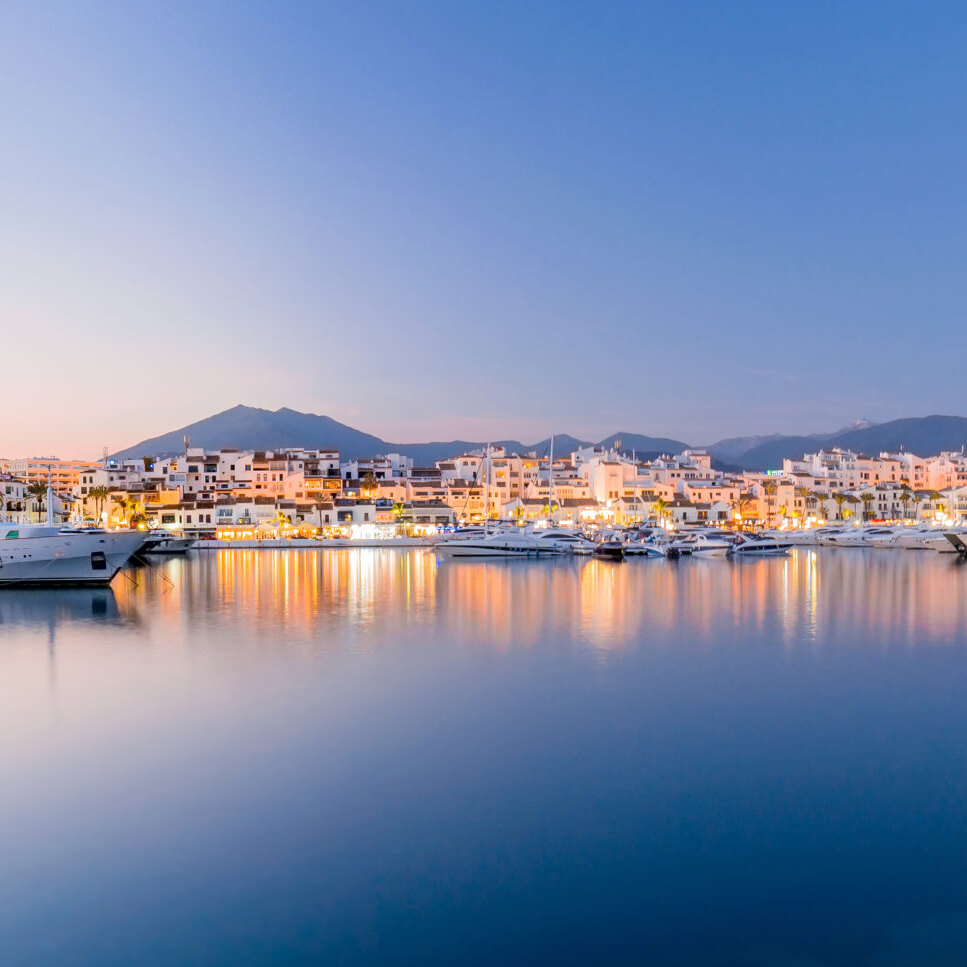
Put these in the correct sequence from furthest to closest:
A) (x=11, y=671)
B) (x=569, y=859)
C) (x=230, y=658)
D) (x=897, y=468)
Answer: (x=897, y=468)
(x=230, y=658)
(x=11, y=671)
(x=569, y=859)

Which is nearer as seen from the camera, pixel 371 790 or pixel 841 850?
pixel 841 850

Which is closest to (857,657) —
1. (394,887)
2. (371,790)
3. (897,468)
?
(371,790)

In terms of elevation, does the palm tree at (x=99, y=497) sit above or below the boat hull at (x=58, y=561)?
above

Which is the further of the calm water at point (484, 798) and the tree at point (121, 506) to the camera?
the tree at point (121, 506)

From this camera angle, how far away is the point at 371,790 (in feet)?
26.2

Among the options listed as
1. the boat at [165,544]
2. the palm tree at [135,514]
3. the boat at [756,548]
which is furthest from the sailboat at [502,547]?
the palm tree at [135,514]

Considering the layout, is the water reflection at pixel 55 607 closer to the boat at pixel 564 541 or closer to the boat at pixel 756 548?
the boat at pixel 564 541

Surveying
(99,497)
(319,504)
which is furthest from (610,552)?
(99,497)

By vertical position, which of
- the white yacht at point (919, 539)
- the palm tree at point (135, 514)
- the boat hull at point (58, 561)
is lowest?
the white yacht at point (919, 539)

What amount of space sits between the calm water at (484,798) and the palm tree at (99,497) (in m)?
47.3

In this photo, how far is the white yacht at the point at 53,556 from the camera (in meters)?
26.9

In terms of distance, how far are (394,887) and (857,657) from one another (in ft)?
35.9

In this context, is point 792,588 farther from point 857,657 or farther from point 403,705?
point 403,705

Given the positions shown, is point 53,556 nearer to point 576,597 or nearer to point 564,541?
point 576,597
